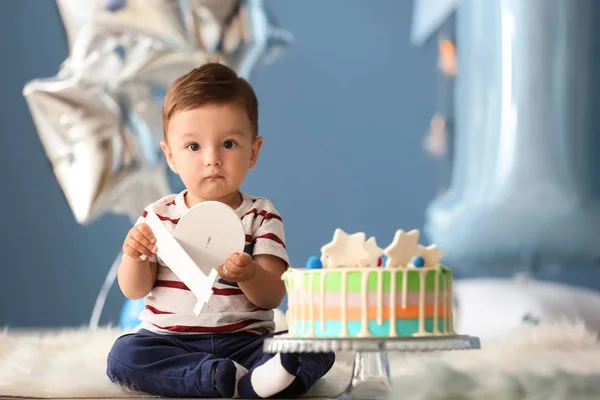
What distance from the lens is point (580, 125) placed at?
223 centimetres

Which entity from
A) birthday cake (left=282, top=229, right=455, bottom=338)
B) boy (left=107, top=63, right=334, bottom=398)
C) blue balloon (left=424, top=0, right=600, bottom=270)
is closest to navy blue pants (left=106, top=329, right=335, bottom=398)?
boy (left=107, top=63, right=334, bottom=398)

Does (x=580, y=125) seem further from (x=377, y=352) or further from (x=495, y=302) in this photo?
(x=377, y=352)

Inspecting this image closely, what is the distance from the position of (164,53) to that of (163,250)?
1.15 metres

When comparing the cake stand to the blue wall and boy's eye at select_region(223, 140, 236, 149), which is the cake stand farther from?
the blue wall

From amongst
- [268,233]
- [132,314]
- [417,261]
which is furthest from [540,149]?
[417,261]

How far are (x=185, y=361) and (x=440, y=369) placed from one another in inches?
12.7

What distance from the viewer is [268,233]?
118cm

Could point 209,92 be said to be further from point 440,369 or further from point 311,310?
point 440,369

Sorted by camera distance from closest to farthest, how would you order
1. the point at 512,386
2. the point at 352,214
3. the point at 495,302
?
the point at 512,386 → the point at 495,302 → the point at 352,214

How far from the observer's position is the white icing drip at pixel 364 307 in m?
0.96

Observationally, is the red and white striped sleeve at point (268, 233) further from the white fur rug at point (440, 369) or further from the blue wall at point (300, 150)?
the blue wall at point (300, 150)

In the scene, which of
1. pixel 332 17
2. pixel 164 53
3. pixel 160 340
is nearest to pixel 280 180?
pixel 332 17

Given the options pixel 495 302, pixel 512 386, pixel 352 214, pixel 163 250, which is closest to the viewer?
pixel 512 386

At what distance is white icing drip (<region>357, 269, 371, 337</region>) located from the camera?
3.15 feet
